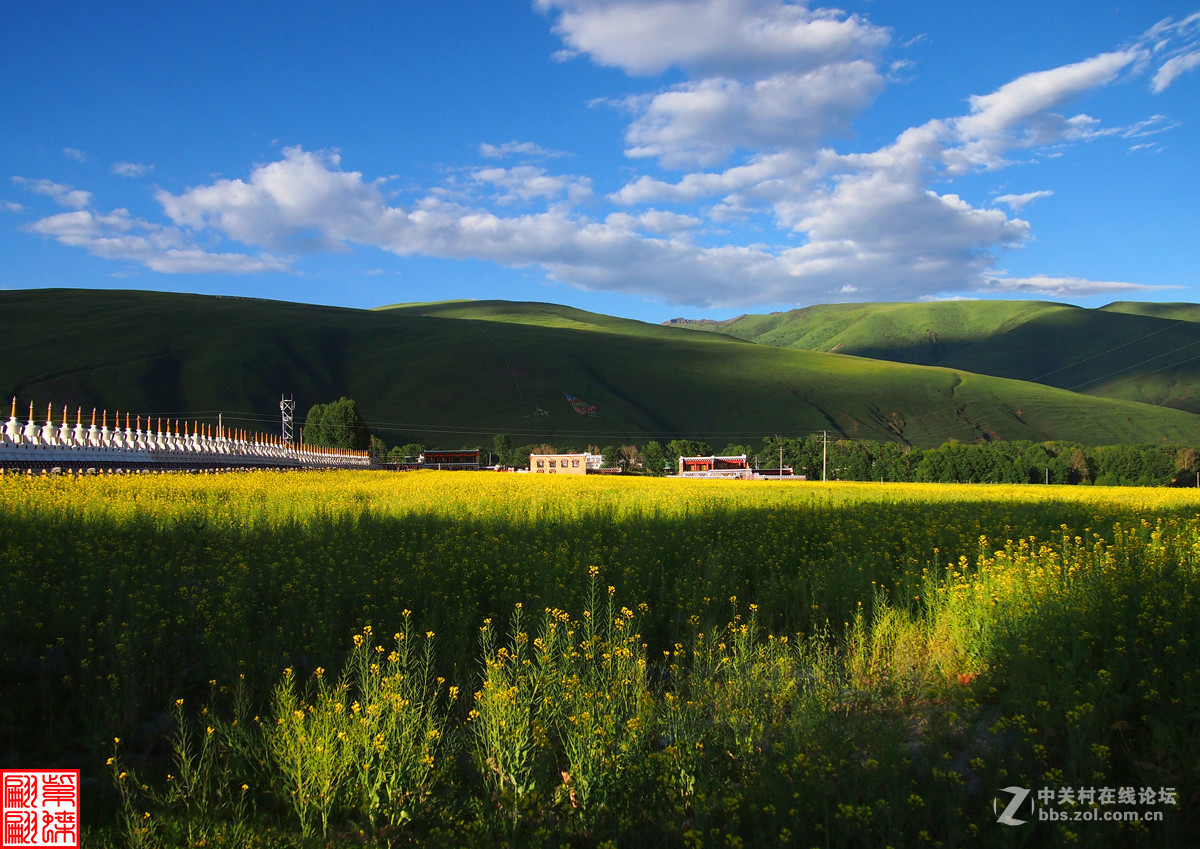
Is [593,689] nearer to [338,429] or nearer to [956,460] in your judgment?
[956,460]

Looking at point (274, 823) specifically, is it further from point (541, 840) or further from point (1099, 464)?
point (1099, 464)

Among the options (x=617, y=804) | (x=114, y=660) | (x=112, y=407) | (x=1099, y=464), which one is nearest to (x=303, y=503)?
(x=114, y=660)

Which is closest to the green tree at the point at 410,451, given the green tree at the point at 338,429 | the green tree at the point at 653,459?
the green tree at the point at 338,429

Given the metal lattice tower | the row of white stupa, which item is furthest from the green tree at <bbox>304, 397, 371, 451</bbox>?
the row of white stupa

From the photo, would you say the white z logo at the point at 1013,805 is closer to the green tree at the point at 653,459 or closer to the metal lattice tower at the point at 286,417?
the metal lattice tower at the point at 286,417

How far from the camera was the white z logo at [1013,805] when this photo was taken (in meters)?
4.14

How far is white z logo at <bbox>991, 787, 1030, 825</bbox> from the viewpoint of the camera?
414 cm

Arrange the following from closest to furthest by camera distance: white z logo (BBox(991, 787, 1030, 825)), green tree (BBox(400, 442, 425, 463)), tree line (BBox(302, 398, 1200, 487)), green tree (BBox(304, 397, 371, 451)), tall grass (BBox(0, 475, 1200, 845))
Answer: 1. white z logo (BBox(991, 787, 1030, 825))
2. tall grass (BBox(0, 475, 1200, 845))
3. tree line (BBox(302, 398, 1200, 487))
4. green tree (BBox(304, 397, 371, 451))
5. green tree (BBox(400, 442, 425, 463))

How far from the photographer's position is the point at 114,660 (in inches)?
252

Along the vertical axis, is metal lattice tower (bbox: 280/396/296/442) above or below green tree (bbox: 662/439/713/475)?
above

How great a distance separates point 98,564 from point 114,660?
2.80 m

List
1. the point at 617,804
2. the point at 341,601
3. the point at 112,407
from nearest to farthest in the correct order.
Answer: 1. the point at 617,804
2. the point at 341,601
3. the point at 112,407

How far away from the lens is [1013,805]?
4.25 m

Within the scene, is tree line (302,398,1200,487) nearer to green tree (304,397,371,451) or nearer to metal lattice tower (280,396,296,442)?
green tree (304,397,371,451)
